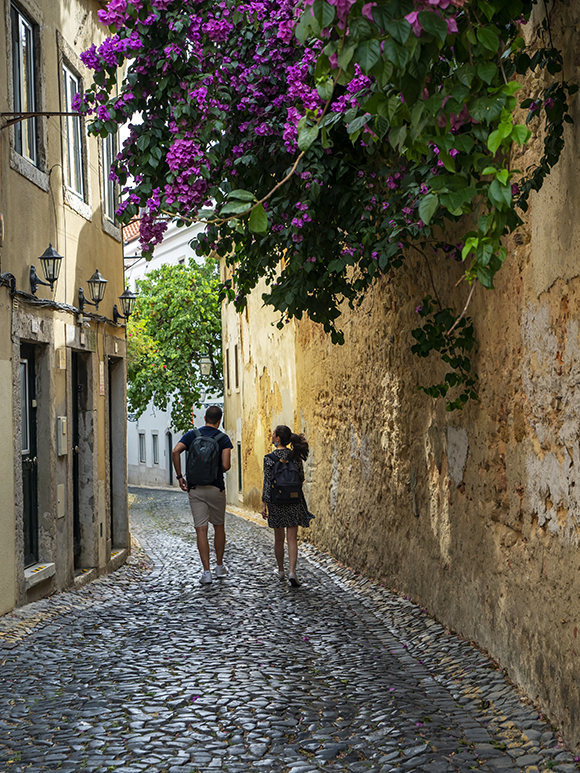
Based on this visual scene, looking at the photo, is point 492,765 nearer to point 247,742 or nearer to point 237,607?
point 247,742

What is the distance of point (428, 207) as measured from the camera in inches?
126

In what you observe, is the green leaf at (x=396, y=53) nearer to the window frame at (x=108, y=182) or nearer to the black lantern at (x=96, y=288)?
the black lantern at (x=96, y=288)

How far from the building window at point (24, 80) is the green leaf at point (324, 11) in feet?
19.5

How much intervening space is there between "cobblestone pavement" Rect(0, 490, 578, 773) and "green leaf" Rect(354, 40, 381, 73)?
2.81 meters

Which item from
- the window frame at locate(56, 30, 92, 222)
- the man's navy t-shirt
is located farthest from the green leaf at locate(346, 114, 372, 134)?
the window frame at locate(56, 30, 92, 222)

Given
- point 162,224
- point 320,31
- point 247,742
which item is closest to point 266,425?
point 162,224

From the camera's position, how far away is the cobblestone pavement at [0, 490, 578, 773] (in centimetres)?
424

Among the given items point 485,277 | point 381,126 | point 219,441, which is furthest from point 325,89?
Answer: point 219,441

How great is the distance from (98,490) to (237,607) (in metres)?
3.29

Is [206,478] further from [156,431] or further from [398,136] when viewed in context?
[156,431]

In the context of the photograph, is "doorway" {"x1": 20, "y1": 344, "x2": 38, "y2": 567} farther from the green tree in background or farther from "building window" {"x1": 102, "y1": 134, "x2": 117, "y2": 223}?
the green tree in background

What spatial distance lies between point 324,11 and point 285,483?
666cm

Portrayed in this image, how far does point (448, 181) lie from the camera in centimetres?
341

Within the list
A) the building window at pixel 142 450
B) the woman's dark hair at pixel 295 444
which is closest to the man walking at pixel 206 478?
the woman's dark hair at pixel 295 444
